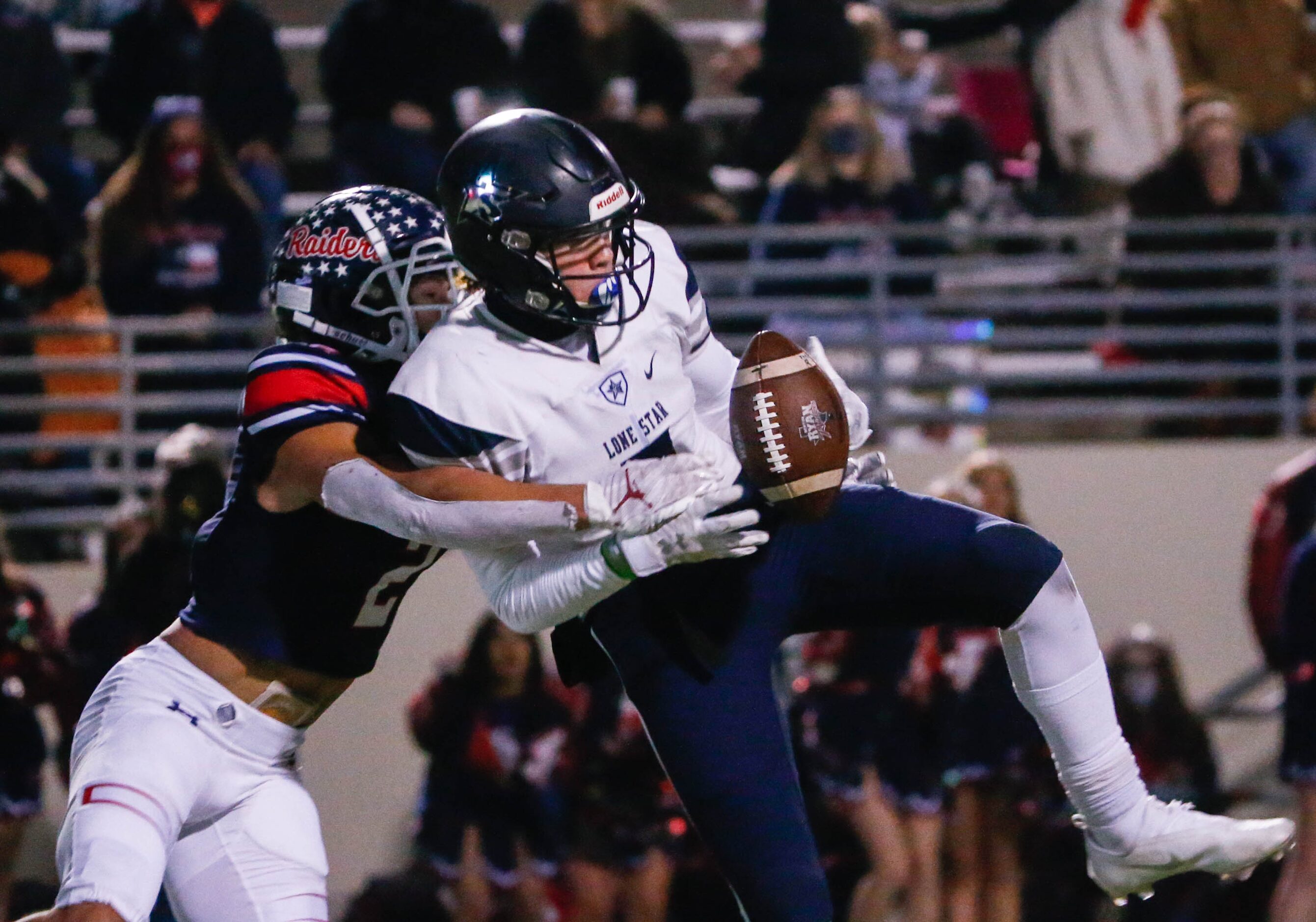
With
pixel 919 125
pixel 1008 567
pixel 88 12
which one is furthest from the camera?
pixel 88 12

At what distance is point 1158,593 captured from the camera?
6.98m

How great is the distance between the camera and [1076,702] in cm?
330

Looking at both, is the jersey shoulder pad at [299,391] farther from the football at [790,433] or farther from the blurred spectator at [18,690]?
the blurred spectator at [18,690]

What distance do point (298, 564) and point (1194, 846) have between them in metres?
1.59

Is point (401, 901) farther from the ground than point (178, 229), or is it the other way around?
point (178, 229)

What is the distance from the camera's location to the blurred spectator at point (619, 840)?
6.06 m

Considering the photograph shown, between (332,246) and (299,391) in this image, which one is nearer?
(299,391)

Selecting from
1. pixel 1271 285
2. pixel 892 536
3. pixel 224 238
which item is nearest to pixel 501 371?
pixel 892 536

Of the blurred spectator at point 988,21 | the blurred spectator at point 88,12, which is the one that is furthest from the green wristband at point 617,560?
the blurred spectator at point 88,12

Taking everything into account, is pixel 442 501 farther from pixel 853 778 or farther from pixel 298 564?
pixel 853 778

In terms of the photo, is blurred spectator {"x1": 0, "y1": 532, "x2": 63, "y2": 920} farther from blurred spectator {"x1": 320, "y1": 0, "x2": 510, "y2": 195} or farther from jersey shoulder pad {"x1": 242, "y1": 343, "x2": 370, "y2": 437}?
jersey shoulder pad {"x1": 242, "y1": 343, "x2": 370, "y2": 437}

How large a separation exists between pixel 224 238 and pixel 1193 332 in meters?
3.38

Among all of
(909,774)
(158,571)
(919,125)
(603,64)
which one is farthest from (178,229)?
(909,774)

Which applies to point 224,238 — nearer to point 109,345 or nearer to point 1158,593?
point 109,345
